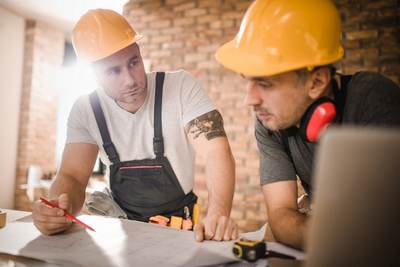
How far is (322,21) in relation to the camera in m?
0.94

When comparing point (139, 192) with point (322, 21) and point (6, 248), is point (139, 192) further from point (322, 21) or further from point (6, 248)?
point (322, 21)

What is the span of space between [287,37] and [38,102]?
5.14m

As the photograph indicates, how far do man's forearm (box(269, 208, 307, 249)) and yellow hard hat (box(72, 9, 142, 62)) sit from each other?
106cm

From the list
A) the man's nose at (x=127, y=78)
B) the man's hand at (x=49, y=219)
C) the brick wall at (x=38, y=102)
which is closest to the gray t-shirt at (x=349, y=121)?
the man's nose at (x=127, y=78)

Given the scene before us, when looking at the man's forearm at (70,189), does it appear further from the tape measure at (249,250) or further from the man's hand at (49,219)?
the tape measure at (249,250)

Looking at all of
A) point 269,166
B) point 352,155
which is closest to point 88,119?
point 269,166

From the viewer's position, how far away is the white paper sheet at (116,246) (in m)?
0.78

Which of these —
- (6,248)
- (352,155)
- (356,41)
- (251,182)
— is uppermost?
(356,41)

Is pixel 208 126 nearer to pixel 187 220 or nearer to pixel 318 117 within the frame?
pixel 187 220

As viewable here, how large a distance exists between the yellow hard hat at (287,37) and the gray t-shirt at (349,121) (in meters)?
0.16

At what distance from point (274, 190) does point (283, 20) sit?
2.04ft

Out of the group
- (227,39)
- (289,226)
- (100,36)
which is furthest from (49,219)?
(227,39)

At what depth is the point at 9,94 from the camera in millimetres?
4863

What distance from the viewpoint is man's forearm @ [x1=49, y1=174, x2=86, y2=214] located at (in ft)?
4.43
